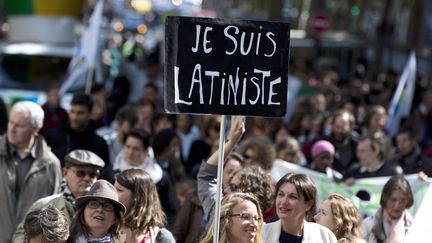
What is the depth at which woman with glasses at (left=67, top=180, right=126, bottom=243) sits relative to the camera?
6902 mm

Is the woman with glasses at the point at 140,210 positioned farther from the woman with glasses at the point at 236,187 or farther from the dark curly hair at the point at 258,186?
the dark curly hair at the point at 258,186

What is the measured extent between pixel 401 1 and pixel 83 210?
44259 mm

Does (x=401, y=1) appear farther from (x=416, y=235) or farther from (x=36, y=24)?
(x=416, y=235)

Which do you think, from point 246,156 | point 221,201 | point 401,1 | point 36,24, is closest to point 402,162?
point 246,156

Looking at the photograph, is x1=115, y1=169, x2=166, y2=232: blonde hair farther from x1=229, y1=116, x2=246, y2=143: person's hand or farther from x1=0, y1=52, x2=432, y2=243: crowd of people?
x1=229, y1=116, x2=246, y2=143: person's hand

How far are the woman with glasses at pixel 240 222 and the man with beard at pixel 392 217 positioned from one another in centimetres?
175

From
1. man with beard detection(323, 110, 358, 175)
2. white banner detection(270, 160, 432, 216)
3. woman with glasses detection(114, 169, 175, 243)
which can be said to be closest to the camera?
woman with glasses detection(114, 169, 175, 243)

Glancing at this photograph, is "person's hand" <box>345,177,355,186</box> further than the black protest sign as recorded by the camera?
Yes

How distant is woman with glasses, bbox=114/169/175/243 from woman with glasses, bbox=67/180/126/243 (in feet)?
0.93

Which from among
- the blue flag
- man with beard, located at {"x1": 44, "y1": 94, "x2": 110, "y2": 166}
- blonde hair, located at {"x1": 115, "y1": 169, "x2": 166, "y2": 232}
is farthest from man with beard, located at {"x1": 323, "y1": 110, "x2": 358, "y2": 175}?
blonde hair, located at {"x1": 115, "y1": 169, "x2": 166, "y2": 232}

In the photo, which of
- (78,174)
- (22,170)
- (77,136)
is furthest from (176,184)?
(78,174)

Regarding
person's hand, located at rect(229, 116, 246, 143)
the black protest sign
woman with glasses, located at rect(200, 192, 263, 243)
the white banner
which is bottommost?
the white banner

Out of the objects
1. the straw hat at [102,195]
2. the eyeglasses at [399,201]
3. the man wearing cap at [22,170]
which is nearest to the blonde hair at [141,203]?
the straw hat at [102,195]

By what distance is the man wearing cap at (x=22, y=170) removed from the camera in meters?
8.64
